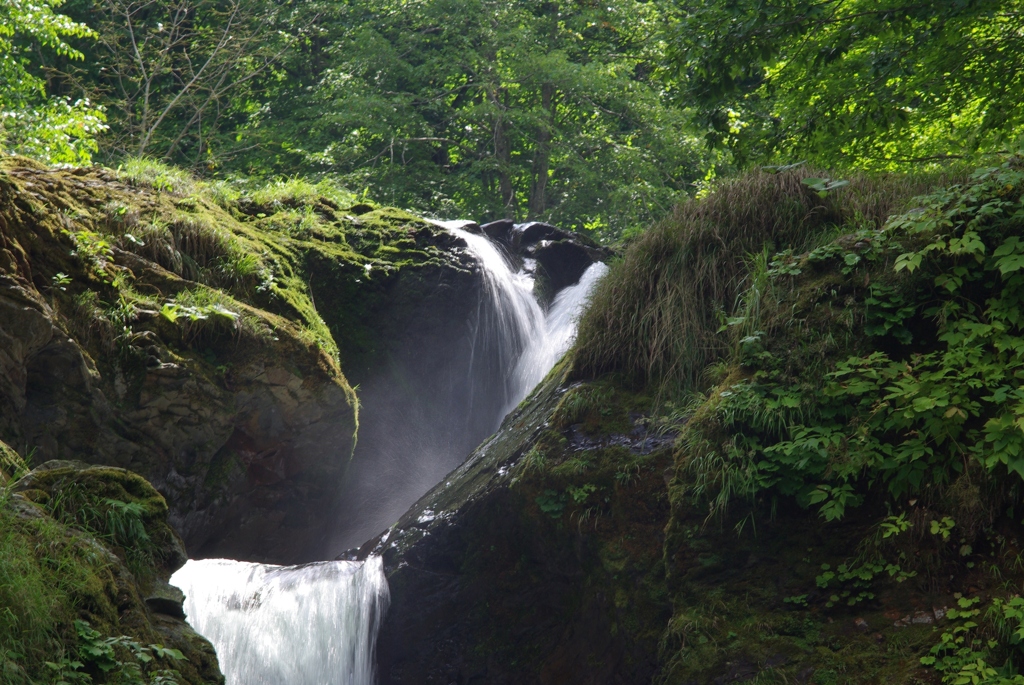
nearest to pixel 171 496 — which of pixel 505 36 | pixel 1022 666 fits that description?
pixel 1022 666

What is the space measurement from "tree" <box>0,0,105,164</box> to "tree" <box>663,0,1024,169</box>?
744 cm

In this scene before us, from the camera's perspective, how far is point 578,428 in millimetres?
6883

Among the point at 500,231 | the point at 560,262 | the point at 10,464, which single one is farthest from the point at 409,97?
the point at 10,464

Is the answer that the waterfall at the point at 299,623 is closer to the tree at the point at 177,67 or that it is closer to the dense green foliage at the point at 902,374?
the dense green foliage at the point at 902,374

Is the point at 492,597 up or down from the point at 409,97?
down

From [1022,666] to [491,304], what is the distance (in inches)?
329

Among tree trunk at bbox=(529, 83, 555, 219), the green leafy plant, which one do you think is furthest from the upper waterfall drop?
tree trunk at bbox=(529, 83, 555, 219)

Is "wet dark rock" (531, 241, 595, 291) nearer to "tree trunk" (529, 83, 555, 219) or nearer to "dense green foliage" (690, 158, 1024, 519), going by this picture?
"tree trunk" (529, 83, 555, 219)

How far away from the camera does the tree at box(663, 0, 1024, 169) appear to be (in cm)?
734

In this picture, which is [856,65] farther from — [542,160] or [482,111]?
[542,160]

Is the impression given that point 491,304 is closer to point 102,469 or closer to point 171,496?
point 171,496

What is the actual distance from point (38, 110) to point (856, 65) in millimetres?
9780

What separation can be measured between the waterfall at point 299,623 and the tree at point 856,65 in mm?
5183

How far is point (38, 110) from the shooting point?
36.3ft
